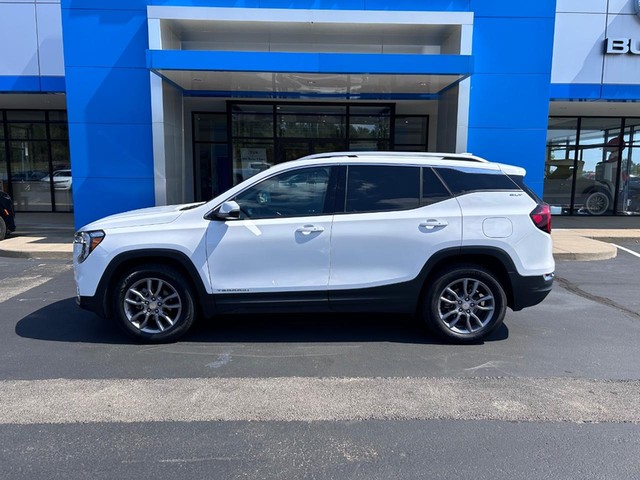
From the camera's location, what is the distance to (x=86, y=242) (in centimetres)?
474

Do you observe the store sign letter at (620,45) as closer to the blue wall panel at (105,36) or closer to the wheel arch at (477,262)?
the wheel arch at (477,262)

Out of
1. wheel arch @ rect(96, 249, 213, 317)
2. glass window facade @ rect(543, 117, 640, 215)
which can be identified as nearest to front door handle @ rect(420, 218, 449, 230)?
wheel arch @ rect(96, 249, 213, 317)

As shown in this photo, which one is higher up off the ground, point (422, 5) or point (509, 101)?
point (422, 5)

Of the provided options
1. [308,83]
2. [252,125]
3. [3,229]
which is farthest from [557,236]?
[3,229]

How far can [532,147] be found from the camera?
11.1m

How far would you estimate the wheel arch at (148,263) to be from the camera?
15.3ft

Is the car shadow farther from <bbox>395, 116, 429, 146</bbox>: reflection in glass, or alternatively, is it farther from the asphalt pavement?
<bbox>395, 116, 429, 146</bbox>: reflection in glass

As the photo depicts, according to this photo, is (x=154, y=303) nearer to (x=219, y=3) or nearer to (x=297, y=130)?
(x=219, y=3)

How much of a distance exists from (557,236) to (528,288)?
7.84 m

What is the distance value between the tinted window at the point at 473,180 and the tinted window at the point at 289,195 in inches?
48.8

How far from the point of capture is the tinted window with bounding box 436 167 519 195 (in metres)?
4.93

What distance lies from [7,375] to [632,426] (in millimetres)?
4933

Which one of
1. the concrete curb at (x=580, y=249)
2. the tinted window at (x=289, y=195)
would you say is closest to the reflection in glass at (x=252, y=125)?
the concrete curb at (x=580, y=249)

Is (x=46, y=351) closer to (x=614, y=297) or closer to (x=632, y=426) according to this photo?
(x=632, y=426)
